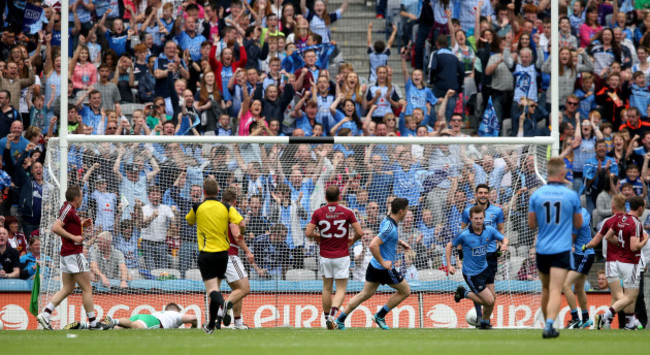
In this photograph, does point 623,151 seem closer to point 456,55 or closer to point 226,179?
point 456,55

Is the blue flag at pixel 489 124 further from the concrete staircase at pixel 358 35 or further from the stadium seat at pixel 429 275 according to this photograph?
the stadium seat at pixel 429 275

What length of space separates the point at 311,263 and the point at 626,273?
499cm

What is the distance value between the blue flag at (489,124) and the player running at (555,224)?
8.55m

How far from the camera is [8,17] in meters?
20.1

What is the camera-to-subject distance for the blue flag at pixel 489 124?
761 inches

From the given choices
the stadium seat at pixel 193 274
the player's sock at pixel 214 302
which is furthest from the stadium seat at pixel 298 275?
the player's sock at pixel 214 302

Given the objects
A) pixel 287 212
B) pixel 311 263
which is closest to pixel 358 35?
pixel 287 212

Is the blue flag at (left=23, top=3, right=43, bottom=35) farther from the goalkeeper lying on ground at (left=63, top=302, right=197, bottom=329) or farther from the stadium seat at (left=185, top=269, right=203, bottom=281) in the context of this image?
the goalkeeper lying on ground at (left=63, top=302, right=197, bottom=329)

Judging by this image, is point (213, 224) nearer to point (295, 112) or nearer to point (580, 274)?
point (580, 274)

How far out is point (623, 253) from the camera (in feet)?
47.7

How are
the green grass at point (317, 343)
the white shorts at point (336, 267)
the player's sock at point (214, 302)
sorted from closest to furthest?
the green grass at point (317, 343)
the player's sock at point (214, 302)
the white shorts at point (336, 267)

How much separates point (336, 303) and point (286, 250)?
2258 mm

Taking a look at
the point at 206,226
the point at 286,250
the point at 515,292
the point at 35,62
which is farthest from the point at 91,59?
the point at 515,292

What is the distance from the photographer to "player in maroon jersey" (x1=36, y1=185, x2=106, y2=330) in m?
13.3
